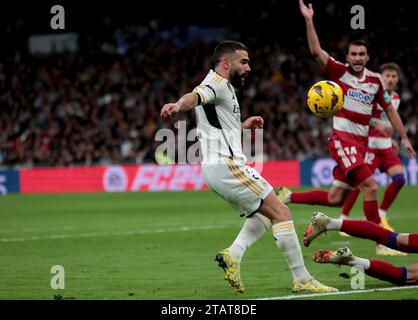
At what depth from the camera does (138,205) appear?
842 inches

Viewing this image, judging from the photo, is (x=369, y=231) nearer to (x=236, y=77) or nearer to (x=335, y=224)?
(x=335, y=224)

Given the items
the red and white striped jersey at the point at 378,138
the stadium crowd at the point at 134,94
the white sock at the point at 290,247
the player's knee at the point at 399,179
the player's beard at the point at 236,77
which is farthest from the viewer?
the stadium crowd at the point at 134,94

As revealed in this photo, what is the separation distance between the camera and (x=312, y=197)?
12.8 meters

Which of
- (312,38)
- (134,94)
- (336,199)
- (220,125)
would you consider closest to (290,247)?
(220,125)

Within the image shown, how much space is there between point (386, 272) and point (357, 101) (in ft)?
13.2

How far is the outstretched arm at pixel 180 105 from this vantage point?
729 cm

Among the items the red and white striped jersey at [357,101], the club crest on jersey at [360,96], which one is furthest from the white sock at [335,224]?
the club crest on jersey at [360,96]

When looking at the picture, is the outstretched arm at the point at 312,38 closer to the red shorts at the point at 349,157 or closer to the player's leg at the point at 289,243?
the red shorts at the point at 349,157

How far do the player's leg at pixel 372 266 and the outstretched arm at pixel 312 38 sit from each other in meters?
3.17

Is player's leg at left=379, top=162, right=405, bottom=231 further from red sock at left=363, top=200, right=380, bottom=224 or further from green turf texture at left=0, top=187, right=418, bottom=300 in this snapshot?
red sock at left=363, top=200, right=380, bottom=224

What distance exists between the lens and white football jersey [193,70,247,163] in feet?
27.0

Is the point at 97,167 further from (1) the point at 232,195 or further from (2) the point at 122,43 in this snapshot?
(1) the point at 232,195

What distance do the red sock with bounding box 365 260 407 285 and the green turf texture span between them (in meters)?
0.22

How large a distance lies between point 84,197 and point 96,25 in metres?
14.4
